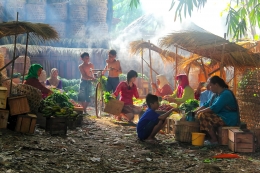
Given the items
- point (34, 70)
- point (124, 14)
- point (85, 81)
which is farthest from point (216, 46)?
point (124, 14)

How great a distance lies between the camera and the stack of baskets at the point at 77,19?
25750mm

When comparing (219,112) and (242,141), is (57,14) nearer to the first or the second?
(219,112)

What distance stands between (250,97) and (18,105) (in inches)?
193

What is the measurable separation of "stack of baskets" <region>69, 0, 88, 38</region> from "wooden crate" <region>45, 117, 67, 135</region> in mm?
18236

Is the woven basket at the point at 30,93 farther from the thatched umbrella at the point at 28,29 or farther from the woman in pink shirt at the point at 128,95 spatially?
the woman in pink shirt at the point at 128,95

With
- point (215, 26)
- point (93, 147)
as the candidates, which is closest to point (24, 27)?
point (93, 147)

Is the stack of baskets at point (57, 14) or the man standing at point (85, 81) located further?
the stack of baskets at point (57, 14)

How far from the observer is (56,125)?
25.7 ft

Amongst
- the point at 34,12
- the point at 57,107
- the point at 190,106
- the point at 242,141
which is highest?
the point at 34,12

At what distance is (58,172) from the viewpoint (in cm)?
518

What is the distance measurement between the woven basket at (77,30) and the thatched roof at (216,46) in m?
17.7

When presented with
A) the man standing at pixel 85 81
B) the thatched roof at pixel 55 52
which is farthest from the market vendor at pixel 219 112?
the thatched roof at pixel 55 52

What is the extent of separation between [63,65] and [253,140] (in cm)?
1522

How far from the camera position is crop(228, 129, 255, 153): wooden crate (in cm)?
677
